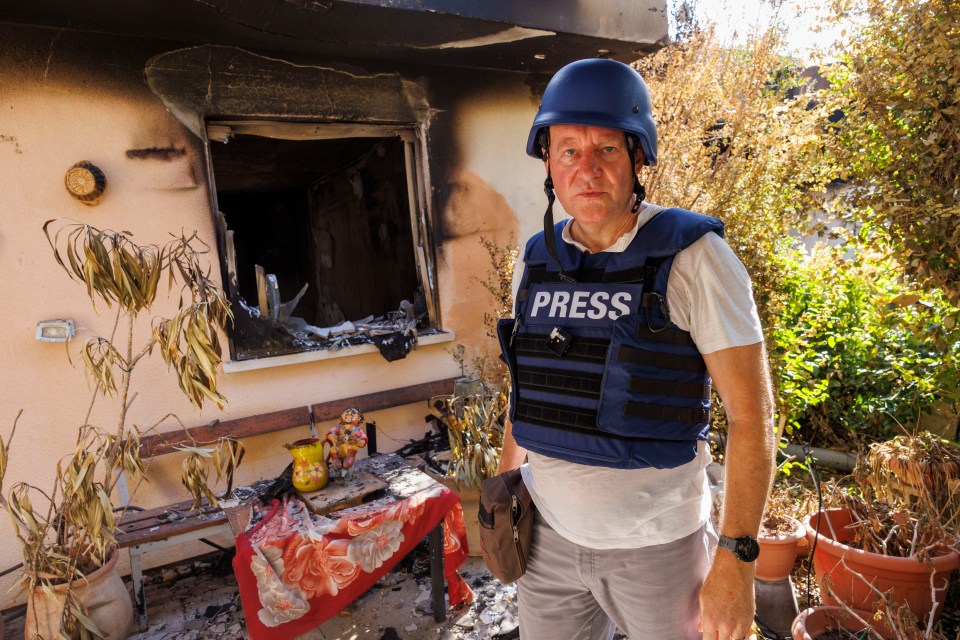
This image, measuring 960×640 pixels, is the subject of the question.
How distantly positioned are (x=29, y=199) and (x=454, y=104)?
2.89 meters

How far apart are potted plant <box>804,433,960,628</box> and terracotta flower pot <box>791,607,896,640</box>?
0.19ft

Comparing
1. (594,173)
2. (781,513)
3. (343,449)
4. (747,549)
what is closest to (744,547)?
(747,549)

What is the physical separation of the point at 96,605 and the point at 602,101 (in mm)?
3335

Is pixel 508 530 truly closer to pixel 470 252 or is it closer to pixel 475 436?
pixel 475 436

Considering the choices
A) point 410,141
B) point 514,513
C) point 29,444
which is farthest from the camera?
point 410,141

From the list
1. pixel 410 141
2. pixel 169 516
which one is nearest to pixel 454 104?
pixel 410 141

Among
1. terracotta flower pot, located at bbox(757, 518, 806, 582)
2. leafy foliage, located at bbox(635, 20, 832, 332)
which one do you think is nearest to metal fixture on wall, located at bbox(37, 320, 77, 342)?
leafy foliage, located at bbox(635, 20, 832, 332)

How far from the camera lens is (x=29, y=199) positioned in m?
3.22

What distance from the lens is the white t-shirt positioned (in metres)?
1.30

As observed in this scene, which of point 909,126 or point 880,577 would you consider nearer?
point 880,577

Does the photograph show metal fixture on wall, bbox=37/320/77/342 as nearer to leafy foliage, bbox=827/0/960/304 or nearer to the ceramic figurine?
the ceramic figurine

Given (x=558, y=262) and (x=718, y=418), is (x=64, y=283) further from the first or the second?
(x=718, y=418)

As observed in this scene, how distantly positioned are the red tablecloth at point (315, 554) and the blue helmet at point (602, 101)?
82.6 inches

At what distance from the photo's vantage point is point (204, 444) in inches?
138
